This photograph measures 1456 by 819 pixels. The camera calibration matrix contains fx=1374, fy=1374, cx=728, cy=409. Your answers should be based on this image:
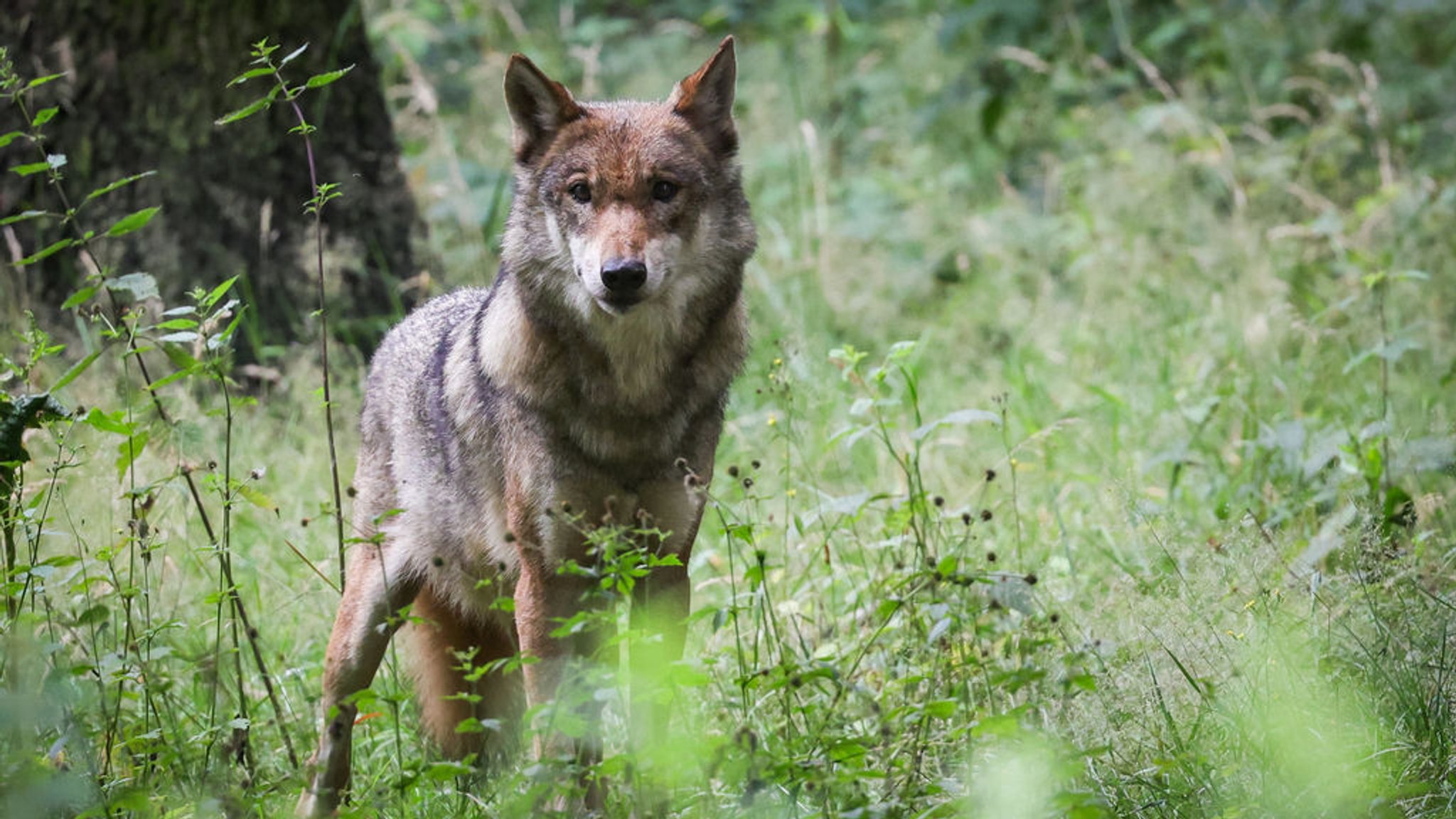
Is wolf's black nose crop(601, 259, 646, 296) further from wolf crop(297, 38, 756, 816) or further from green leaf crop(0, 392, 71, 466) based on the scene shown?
green leaf crop(0, 392, 71, 466)

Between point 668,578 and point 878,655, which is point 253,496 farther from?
point 878,655

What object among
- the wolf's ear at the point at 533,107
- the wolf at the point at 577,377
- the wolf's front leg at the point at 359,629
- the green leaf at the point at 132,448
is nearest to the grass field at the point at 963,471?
the green leaf at the point at 132,448

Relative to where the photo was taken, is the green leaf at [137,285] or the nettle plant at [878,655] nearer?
the nettle plant at [878,655]

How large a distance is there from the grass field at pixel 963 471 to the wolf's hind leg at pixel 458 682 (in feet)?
0.28

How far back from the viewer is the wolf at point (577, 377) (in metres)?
3.34

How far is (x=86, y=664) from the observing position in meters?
2.68

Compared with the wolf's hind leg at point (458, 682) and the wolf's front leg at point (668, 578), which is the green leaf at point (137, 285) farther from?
the wolf's hind leg at point (458, 682)

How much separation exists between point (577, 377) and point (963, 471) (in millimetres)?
2426

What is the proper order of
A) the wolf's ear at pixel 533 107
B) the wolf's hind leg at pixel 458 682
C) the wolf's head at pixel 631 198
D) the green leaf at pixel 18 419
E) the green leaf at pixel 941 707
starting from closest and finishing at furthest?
the green leaf at pixel 941 707
the green leaf at pixel 18 419
the wolf's head at pixel 631 198
the wolf's ear at pixel 533 107
the wolf's hind leg at pixel 458 682

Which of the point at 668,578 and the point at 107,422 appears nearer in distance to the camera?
the point at 107,422

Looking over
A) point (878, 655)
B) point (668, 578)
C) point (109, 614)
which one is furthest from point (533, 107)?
point (878, 655)

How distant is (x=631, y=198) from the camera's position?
3320 mm

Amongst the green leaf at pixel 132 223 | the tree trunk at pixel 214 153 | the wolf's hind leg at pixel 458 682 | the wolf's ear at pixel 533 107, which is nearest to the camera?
the green leaf at pixel 132 223

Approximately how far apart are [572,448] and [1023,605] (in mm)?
1151
